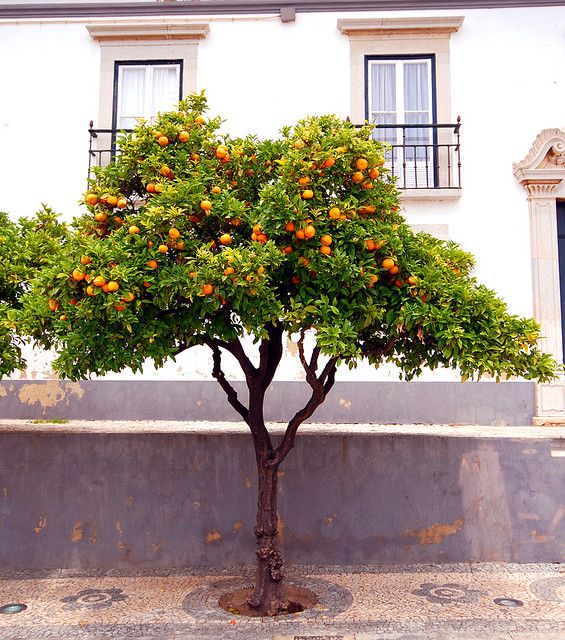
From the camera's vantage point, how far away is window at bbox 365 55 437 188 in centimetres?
1049

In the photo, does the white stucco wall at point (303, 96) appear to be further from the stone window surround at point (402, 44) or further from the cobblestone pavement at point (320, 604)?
the cobblestone pavement at point (320, 604)

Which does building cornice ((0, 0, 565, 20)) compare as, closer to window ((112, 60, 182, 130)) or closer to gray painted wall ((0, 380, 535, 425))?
window ((112, 60, 182, 130))

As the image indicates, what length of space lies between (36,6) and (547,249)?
9400mm

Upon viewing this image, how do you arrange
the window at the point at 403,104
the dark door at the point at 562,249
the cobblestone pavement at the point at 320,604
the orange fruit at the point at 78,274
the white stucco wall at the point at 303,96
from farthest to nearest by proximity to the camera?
the window at the point at 403,104 → the dark door at the point at 562,249 → the white stucco wall at the point at 303,96 → the cobblestone pavement at the point at 320,604 → the orange fruit at the point at 78,274

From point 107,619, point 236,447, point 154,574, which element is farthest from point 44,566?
point 236,447

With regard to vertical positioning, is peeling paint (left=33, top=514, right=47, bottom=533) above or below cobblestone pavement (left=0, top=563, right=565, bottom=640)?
above

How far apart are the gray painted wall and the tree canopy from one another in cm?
479

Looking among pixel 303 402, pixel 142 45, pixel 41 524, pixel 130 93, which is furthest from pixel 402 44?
pixel 41 524

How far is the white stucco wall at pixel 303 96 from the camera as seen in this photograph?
10.1 meters

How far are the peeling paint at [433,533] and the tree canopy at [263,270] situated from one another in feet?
8.46

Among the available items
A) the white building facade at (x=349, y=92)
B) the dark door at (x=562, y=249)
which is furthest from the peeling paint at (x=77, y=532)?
the dark door at (x=562, y=249)

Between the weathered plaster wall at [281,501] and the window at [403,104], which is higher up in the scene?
the window at [403,104]

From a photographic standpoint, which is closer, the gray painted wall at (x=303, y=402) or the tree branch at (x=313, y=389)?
the tree branch at (x=313, y=389)

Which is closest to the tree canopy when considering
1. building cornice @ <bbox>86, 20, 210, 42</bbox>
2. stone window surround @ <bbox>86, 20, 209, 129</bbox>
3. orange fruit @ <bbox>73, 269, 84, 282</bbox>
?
orange fruit @ <bbox>73, 269, 84, 282</bbox>
